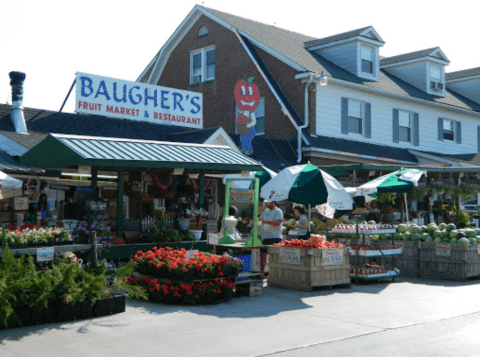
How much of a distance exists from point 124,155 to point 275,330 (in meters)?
5.26

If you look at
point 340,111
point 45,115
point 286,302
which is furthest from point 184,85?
point 286,302

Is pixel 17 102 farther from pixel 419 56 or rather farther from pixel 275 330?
pixel 419 56

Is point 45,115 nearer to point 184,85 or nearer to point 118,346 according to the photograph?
point 184,85

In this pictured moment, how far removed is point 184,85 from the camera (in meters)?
28.2

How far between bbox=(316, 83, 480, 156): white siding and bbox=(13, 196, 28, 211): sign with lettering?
12.5 metres

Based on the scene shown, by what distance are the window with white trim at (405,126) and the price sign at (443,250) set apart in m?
13.6

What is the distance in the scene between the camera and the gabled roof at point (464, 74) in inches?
1364

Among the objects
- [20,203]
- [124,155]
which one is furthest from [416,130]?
[124,155]

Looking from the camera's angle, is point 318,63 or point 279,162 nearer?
point 279,162

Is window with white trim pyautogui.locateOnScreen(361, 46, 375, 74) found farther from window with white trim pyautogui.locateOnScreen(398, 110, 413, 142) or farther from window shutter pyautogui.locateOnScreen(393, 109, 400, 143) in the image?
window with white trim pyautogui.locateOnScreen(398, 110, 413, 142)

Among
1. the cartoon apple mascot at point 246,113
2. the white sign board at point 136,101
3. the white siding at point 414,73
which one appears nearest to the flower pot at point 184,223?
the white sign board at point 136,101

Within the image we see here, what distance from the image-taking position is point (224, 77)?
2644 cm

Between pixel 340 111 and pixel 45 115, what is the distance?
1209 centimetres

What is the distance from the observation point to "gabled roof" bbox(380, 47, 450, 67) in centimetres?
2970
